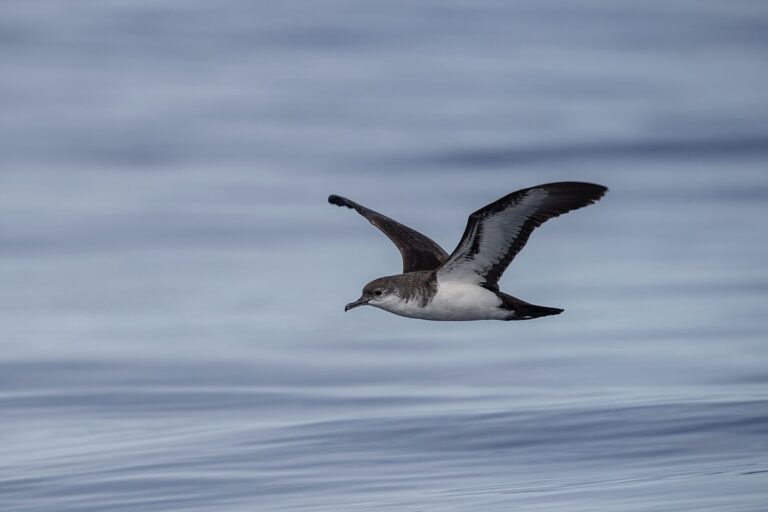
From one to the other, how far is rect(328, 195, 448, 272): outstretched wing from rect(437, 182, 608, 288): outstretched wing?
43.8 inches

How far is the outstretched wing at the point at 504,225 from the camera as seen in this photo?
12.5 meters

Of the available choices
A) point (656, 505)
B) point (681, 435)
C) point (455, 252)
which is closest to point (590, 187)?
point (455, 252)

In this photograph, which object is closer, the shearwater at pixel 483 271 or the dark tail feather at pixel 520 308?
the shearwater at pixel 483 271

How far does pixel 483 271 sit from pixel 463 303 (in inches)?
11.0

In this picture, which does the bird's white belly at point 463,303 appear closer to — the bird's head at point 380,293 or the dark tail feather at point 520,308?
the dark tail feather at point 520,308

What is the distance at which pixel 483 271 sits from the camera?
44.1 feet

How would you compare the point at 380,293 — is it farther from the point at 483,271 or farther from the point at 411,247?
the point at 411,247

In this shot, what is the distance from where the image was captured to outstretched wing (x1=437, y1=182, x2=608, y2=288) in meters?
12.5

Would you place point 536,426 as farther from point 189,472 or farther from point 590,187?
point 590,187

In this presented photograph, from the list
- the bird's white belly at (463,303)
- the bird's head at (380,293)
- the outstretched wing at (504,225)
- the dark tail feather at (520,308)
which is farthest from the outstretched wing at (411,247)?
the dark tail feather at (520,308)

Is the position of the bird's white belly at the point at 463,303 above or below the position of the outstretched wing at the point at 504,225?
below

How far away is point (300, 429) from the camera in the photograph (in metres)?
16.7

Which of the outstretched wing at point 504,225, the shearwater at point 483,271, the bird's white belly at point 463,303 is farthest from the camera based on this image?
the bird's white belly at point 463,303

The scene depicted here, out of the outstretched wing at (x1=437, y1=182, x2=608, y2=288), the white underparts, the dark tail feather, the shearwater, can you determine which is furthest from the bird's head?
the dark tail feather
